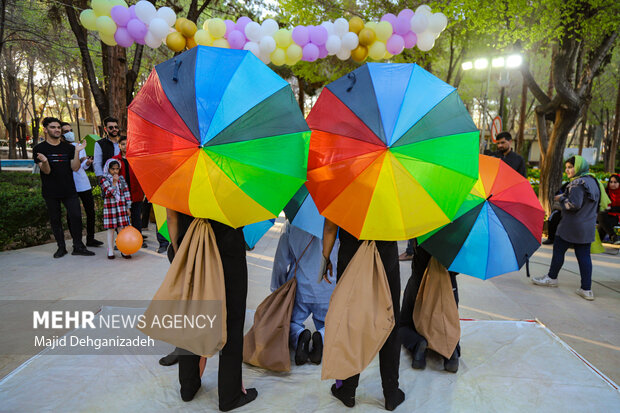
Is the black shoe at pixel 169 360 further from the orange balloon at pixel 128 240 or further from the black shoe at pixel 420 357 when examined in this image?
the orange balloon at pixel 128 240

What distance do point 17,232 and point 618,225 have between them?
11751 millimetres

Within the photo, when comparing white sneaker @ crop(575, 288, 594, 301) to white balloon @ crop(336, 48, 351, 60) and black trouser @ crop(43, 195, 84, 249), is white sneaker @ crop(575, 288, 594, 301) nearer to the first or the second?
white balloon @ crop(336, 48, 351, 60)

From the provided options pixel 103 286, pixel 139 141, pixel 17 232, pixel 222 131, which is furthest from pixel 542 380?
pixel 17 232

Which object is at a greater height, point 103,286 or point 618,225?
point 618,225

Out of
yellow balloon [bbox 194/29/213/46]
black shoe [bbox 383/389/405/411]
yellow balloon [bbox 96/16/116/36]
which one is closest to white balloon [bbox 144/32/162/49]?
yellow balloon [bbox 96/16/116/36]

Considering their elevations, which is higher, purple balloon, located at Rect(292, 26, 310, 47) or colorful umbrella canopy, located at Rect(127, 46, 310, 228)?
purple balloon, located at Rect(292, 26, 310, 47)

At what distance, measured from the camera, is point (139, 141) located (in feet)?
6.95

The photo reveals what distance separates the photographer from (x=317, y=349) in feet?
10.6

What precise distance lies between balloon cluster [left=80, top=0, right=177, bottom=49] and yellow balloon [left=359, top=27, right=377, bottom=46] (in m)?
2.92

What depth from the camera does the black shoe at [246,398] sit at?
2.60m

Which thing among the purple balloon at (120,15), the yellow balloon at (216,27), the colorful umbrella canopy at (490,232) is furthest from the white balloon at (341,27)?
the colorful umbrella canopy at (490,232)

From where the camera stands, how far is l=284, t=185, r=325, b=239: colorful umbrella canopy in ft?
9.41

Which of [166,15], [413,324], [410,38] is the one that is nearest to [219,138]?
[413,324]

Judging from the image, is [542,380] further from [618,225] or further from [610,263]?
[618,225]
